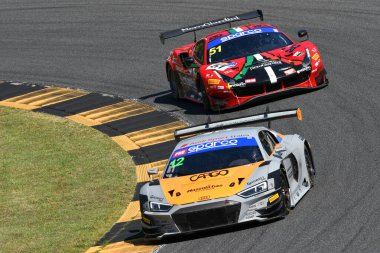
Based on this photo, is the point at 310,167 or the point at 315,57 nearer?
the point at 310,167

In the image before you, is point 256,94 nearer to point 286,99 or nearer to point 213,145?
point 286,99

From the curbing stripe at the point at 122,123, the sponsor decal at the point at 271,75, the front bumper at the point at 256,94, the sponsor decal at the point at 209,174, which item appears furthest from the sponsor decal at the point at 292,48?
the sponsor decal at the point at 209,174

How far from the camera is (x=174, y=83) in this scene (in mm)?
22641

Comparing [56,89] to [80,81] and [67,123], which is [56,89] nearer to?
[80,81]

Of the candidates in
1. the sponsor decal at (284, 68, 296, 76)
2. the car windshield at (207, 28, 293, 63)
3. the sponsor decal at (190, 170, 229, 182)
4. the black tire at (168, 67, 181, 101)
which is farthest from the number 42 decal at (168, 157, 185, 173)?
the black tire at (168, 67, 181, 101)

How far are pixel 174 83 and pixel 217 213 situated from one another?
31.2 feet

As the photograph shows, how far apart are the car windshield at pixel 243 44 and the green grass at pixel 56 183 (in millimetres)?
2835

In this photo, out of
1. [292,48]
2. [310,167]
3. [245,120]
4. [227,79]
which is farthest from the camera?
[292,48]

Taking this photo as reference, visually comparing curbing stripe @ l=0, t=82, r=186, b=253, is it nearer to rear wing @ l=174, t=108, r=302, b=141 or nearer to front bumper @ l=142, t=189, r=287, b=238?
front bumper @ l=142, t=189, r=287, b=238

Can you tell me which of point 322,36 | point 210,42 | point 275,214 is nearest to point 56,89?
point 210,42

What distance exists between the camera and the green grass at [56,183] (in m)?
14.8

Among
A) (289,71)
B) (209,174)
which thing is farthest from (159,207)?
(289,71)

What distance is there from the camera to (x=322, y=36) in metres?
26.1

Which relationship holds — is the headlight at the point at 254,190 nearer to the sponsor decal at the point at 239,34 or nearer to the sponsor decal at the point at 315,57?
the sponsor decal at the point at 315,57
